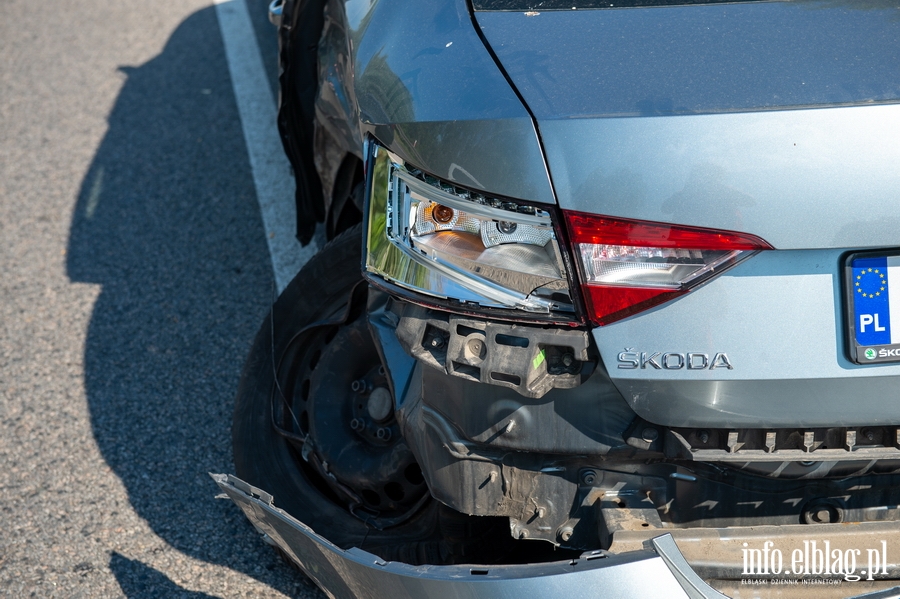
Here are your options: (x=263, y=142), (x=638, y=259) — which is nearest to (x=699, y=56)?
(x=638, y=259)

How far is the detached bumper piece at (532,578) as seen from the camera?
4.72 ft

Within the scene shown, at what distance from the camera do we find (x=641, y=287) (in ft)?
4.86

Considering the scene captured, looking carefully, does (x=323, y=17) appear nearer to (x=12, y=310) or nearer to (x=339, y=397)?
(x=339, y=397)

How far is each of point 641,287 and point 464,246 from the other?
1.11 ft

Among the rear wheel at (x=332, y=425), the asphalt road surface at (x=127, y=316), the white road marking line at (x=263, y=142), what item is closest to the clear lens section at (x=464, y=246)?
the rear wheel at (x=332, y=425)

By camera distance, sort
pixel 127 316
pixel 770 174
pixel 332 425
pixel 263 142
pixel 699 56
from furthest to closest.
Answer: pixel 263 142 < pixel 127 316 < pixel 332 425 < pixel 699 56 < pixel 770 174

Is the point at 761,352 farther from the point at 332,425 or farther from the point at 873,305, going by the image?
the point at 332,425

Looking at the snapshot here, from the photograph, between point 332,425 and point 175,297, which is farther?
point 175,297

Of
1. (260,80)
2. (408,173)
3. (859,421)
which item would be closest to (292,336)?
(408,173)

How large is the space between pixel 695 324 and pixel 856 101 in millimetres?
463

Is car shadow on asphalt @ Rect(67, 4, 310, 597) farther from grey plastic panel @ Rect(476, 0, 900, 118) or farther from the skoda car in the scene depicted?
grey plastic panel @ Rect(476, 0, 900, 118)

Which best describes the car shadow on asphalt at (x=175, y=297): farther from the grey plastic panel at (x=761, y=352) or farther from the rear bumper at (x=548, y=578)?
the grey plastic panel at (x=761, y=352)

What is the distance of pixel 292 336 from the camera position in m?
2.58

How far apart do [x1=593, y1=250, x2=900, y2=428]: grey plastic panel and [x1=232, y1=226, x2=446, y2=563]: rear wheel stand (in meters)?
0.87
